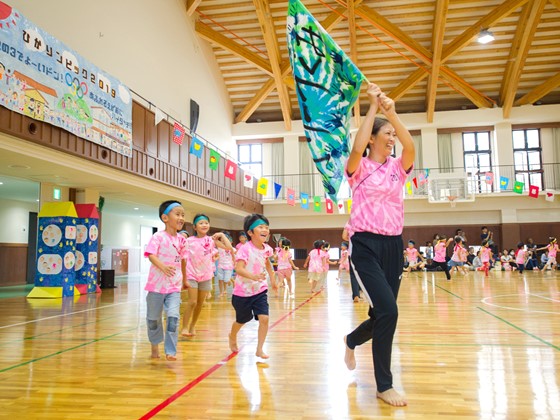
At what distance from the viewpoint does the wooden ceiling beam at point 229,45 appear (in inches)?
758

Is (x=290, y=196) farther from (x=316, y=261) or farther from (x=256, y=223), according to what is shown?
(x=256, y=223)

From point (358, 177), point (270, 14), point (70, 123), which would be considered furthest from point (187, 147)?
point (358, 177)

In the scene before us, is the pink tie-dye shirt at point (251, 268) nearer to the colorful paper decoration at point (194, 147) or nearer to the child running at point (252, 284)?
the child running at point (252, 284)

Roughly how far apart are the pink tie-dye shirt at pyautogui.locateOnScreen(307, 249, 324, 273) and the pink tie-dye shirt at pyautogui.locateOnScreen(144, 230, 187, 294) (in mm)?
6440

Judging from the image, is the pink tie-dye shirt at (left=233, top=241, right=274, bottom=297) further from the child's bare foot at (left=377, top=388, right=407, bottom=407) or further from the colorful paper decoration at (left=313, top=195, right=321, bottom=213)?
the colorful paper decoration at (left=313, top=195, right=321, bottom=213)

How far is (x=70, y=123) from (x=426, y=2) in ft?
51.2

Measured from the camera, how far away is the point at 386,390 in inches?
109

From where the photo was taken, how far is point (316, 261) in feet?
35.1

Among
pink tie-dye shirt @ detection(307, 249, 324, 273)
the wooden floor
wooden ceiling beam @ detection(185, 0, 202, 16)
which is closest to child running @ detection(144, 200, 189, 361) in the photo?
the wooden floor

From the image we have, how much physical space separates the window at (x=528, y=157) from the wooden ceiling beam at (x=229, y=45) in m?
13.7

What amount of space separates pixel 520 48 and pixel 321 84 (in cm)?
1933

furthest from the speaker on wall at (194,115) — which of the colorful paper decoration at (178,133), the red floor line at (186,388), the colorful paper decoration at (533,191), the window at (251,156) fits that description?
the colorful paper decoration at (533,191)

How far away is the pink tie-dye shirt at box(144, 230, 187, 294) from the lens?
161 inches

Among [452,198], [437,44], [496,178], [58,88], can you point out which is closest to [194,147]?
[58,88]
